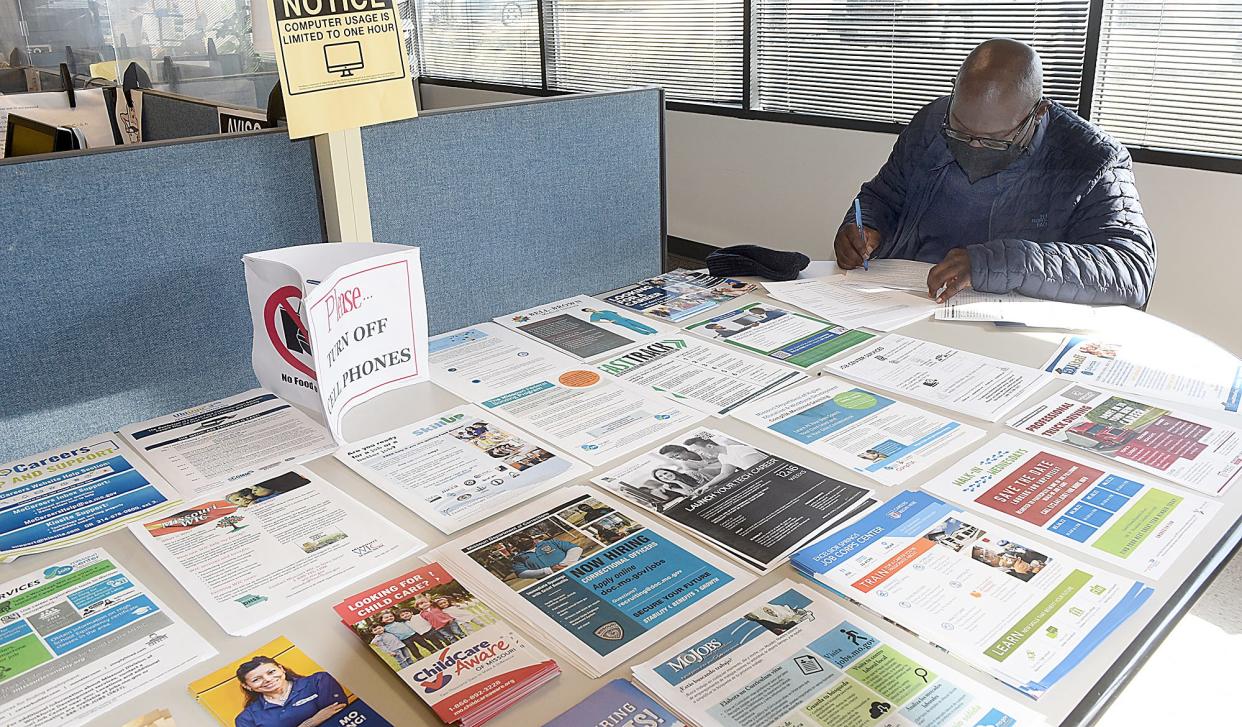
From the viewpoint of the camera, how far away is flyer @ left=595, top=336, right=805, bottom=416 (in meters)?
1.32

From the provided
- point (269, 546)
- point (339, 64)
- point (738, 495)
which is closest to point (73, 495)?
point (269, 546)

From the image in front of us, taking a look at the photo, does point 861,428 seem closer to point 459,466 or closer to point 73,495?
point 459,466

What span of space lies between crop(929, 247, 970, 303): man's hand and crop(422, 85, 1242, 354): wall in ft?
4.96

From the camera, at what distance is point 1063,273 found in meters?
1.61

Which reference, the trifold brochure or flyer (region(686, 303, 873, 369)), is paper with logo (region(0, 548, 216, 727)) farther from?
flyer (region(686, 303, 873, 369))

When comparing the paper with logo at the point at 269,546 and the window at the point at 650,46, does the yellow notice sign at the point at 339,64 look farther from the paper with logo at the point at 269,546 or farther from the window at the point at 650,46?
the window at the point at 650,46

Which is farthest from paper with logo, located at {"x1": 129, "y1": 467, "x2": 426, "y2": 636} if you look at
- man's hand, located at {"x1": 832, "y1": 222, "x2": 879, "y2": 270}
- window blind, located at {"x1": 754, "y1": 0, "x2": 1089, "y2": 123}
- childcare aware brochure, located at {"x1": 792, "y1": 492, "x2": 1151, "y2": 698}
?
window blind, located at {"x1": 754, "y1": 0, "x2": 1089, "y2": 123}

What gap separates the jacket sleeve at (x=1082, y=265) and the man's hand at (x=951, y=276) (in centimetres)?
1

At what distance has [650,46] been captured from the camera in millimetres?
4465

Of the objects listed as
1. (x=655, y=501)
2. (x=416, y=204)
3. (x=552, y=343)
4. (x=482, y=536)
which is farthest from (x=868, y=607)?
(x=416, y=204)

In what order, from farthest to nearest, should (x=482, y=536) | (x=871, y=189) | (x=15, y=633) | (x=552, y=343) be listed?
1. (x=871, y=189)
2. (x=552, y=343)
3. (x=482, y=536)
4. (x=15, y=633)

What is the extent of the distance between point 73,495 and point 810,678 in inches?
34.9

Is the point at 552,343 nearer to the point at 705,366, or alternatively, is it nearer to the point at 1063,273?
the point at 705,366

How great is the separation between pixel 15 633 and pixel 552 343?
2.84 ft
